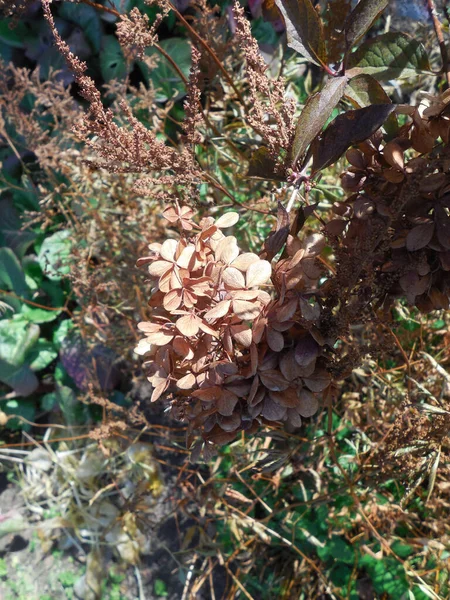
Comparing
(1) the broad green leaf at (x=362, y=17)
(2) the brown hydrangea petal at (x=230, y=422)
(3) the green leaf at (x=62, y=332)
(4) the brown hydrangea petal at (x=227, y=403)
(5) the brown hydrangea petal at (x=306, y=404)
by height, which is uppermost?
(1) the broad green leaf at (x=362, y=17)

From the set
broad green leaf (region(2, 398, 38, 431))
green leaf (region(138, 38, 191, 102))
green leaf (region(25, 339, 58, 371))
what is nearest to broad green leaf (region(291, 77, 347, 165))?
green leaf (region(138, 38, 191, 102))

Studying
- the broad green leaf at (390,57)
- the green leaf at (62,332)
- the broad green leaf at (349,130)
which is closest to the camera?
the broad green leaf at (349,130)

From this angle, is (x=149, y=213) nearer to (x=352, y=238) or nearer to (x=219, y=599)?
(x=352, y=238)

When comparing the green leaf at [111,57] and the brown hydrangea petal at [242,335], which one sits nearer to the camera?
the brown hydrangea petal at [242,335]

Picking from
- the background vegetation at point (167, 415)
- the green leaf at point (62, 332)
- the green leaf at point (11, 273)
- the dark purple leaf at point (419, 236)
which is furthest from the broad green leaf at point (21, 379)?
the dark purple leaf at point (419, 236)

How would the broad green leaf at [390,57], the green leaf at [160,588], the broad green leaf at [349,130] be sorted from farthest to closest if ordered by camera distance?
the green leaf at [160,588], the broad green leaf at [390,57], the broad green leaf at [349,130]

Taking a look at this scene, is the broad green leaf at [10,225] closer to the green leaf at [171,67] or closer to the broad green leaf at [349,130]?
the green leaf at [171,67]
